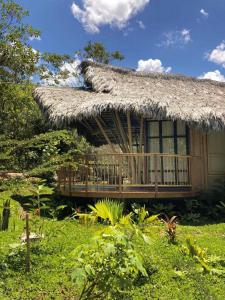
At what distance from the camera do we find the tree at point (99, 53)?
1177 inches

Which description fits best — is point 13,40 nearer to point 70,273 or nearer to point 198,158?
point 198,158

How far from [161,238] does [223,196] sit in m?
4.48

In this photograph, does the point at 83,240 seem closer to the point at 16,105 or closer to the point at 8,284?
the point at 8,284

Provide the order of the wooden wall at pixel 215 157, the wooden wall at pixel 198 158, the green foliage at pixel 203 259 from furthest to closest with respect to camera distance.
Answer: the wooden wall at pixel 215 157, the wooden wall at pixel 198 158, the green foliage at pixel 203 259

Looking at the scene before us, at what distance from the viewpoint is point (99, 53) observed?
29.9m

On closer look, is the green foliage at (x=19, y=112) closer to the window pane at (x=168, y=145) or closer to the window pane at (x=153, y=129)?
the window pane at (x=153, y=129)

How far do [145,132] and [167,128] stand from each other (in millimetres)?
728

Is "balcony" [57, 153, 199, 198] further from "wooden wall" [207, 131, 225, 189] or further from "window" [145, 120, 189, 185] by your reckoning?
"wooden wall" [207, 131, 225, 189]

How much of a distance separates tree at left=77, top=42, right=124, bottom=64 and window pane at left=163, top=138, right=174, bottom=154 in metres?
19.6

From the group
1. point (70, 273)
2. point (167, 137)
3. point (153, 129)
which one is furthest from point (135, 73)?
point (70, 273)

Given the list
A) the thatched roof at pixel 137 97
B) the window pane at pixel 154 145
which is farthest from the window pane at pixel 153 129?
the thatched roof at pixel 137 97

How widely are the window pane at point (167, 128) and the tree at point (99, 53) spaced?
19.4 m

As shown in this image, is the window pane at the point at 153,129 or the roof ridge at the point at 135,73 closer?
the window pane at the point at 153,129

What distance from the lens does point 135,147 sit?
517 inches
